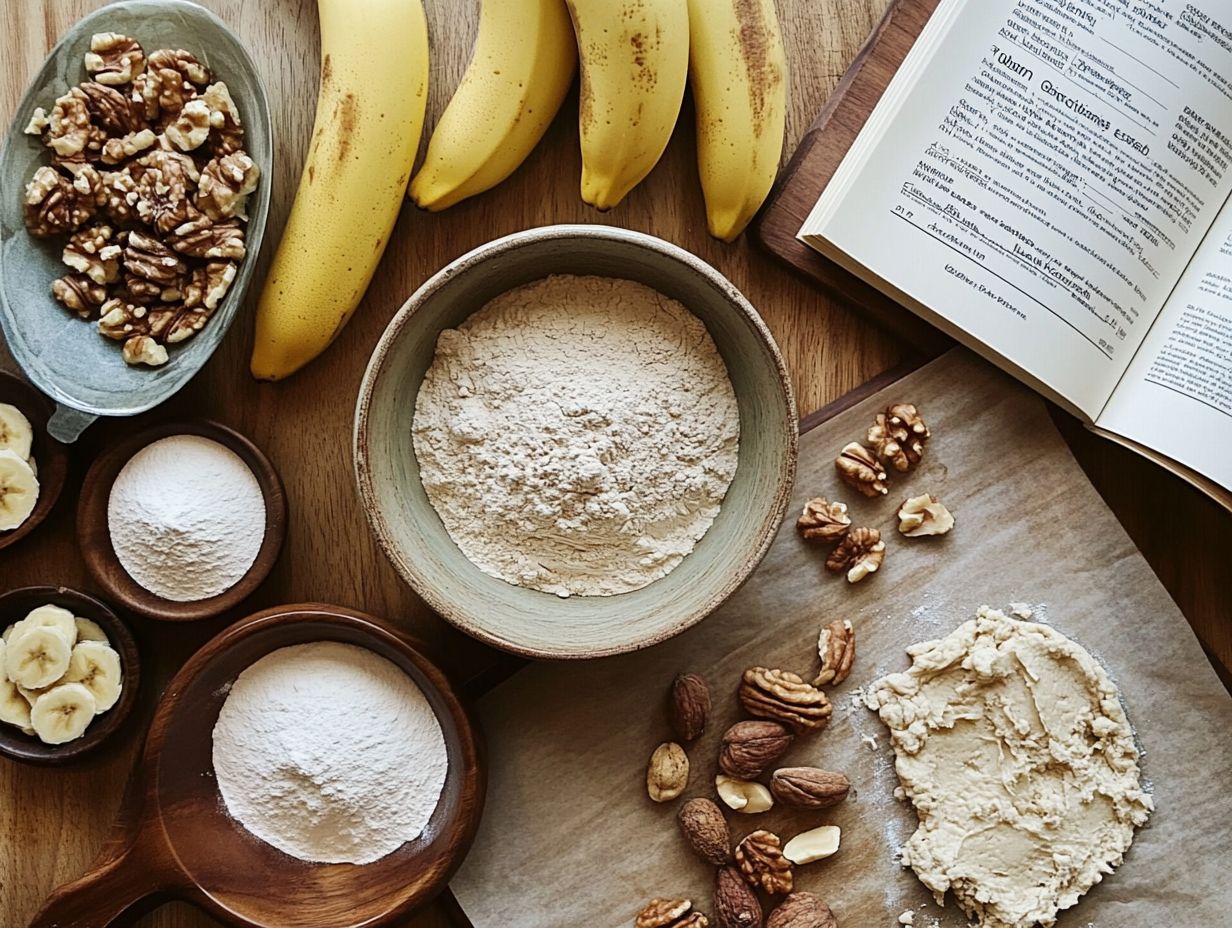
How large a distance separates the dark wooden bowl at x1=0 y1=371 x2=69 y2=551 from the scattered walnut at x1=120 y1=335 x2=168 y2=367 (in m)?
0.12

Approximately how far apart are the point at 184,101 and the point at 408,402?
367 mm

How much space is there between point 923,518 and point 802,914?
41 cm

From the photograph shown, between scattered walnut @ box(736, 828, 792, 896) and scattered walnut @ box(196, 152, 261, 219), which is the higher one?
scattered walnut @ box(196, 152, 261, 219)

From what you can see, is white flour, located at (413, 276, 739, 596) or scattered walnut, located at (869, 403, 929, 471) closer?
white flour, located at (413, 276, 739, 596)

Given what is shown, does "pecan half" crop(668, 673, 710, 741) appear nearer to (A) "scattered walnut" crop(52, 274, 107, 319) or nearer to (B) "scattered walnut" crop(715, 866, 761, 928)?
(B) "scattered walnut" crop(715, 866, 761, 928)

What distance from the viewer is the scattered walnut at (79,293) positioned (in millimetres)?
1063

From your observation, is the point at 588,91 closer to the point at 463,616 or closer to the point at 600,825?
the point at 463,616

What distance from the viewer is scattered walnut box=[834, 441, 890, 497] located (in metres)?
1.11

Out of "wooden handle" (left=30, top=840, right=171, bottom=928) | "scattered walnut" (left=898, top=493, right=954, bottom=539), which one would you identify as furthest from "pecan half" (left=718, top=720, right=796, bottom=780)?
"wooden handle" (left=30, top=840, right=171, bottom=928)

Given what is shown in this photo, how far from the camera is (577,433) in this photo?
99 centimetres

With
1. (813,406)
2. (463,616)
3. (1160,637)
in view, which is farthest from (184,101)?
(1160,637)

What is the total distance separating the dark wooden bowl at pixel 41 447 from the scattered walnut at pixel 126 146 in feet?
0.79

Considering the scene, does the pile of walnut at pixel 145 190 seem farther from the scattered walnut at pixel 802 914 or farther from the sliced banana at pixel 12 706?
the scattered walnut at pixel 802 914

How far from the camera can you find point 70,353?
1.06 metres
